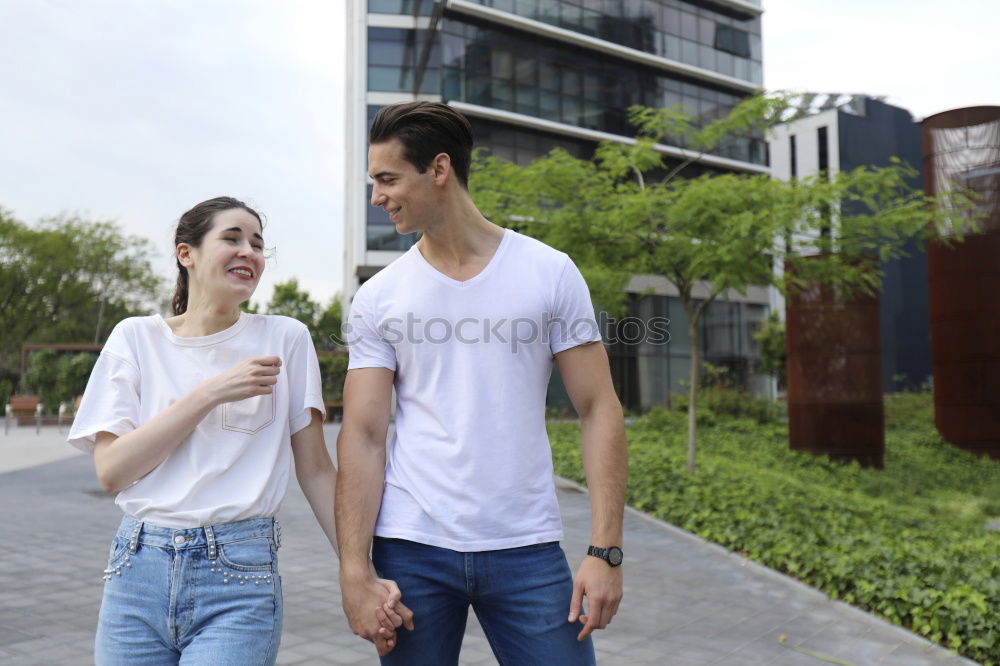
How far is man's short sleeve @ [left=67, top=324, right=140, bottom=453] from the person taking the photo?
2.00 m

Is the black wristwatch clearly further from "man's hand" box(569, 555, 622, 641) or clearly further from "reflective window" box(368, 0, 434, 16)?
"reflective window" box(368, 0, 434, 16)

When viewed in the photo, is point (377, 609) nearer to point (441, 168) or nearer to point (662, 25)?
point (441, 168)

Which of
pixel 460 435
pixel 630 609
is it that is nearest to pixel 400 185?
pixel 460 435

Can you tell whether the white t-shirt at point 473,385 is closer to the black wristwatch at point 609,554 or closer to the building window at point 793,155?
the black wristwatch at point 609,554

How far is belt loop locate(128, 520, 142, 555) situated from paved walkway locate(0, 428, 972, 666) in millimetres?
2595

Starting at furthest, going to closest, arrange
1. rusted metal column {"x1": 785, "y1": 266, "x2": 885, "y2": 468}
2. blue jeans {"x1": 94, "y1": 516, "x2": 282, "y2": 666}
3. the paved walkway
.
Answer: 1. rusted metal column {"x1": 785, "y1": 266, "x2": 885, "y2": 468}
2. the paved walkway
3. blue jeans {"x1": 94, "y1": 516, "x2": 282, "y2": 666}

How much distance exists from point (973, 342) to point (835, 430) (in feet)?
14.3

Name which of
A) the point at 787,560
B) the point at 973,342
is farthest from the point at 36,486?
the point at 973,342

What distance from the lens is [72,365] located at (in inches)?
1027

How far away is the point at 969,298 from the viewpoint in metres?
16.1

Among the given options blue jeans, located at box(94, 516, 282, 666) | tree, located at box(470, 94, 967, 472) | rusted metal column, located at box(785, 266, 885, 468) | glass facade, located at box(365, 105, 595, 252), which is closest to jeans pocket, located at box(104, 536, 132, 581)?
blue jeans, located at box(94, 516, 282, 666)

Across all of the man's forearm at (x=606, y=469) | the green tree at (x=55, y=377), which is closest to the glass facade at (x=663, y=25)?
the green tree at (x=55, y=377)

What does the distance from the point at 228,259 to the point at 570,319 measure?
844 mm

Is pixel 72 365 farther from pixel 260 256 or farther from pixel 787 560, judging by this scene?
pixel 260 256
